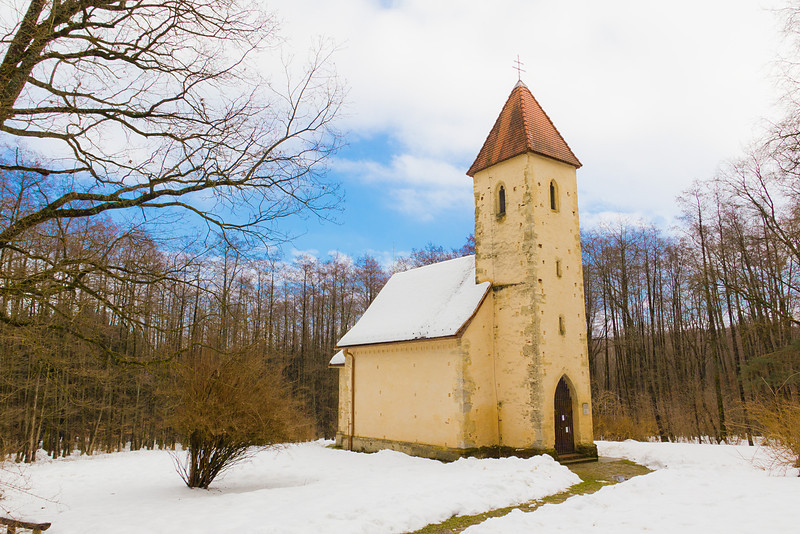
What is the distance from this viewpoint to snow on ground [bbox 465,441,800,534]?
659 cm

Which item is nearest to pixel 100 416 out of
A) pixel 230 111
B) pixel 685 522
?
pixel 230 111

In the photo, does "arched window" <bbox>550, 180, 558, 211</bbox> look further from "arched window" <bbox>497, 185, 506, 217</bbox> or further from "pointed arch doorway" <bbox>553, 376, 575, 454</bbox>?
"pointed arch doorway" <bbox>553, 376, 575, 454</bbox>

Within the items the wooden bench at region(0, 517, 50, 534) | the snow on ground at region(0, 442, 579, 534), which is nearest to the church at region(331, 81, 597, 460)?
the snow on ground at region(0, 442, 579, 534)

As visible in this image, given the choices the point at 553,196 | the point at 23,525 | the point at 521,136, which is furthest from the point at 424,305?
the point at 23,525

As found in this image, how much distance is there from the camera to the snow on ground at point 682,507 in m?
6.59

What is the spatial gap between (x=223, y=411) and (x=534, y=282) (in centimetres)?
1020

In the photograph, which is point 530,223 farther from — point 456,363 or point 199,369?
point 199,369

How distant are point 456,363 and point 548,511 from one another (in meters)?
8.06

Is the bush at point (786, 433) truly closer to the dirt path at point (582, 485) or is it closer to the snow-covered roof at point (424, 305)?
the dirt path at point (582, 485)

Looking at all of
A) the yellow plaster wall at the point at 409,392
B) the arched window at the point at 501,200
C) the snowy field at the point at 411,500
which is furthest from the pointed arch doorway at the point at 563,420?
the arched window at the point at 501,200

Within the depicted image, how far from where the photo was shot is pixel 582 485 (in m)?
11.9

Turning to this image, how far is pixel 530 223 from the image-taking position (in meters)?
16.8

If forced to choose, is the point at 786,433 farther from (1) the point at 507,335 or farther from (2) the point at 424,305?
(2) the point at 424,305

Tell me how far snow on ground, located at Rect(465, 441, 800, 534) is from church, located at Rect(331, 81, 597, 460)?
19.2 ft
